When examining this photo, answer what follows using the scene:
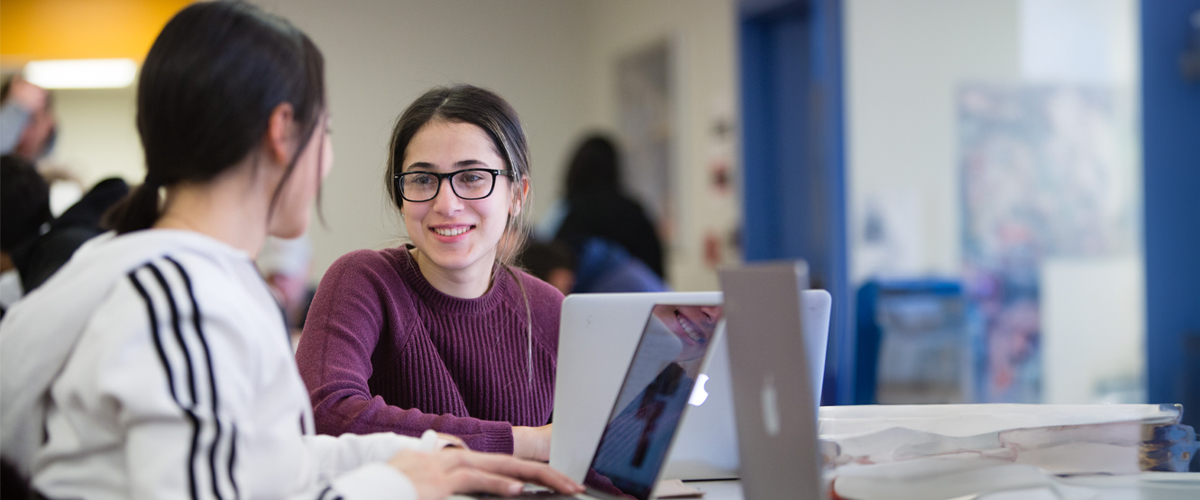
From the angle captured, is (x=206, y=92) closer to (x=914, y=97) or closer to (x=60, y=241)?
(x=60, y=241)

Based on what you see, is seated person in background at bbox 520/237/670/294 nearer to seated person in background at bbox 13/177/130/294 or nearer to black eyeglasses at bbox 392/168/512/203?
seated person in background at bbox 13/177/130/294

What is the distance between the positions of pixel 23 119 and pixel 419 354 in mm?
3050

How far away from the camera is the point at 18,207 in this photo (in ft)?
7.50

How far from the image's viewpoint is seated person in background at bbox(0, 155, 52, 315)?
2246mm

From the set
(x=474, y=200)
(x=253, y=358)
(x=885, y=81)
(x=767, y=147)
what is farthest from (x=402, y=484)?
(x=767, y=147)

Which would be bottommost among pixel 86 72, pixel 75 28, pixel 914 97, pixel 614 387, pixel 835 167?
pixel 614 387

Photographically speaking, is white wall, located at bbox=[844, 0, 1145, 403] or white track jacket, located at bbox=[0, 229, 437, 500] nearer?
white track jacket, located at bbox=[0, 229, 437, 500]

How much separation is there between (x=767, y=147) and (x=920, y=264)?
844mm

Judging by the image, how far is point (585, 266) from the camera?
3.11 metres

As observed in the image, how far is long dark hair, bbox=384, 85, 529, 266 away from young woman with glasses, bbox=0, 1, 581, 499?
498 mm

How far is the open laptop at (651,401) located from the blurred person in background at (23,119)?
127 inches

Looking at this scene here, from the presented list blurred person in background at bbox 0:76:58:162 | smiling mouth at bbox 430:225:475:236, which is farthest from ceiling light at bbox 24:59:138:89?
smiling mouth at bbox 430:225:475:236

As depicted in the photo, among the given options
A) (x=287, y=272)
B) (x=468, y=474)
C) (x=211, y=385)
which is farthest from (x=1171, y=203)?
(x=287, y=272)

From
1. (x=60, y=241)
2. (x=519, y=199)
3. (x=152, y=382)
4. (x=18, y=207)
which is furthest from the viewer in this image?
(x=18, y=207)
